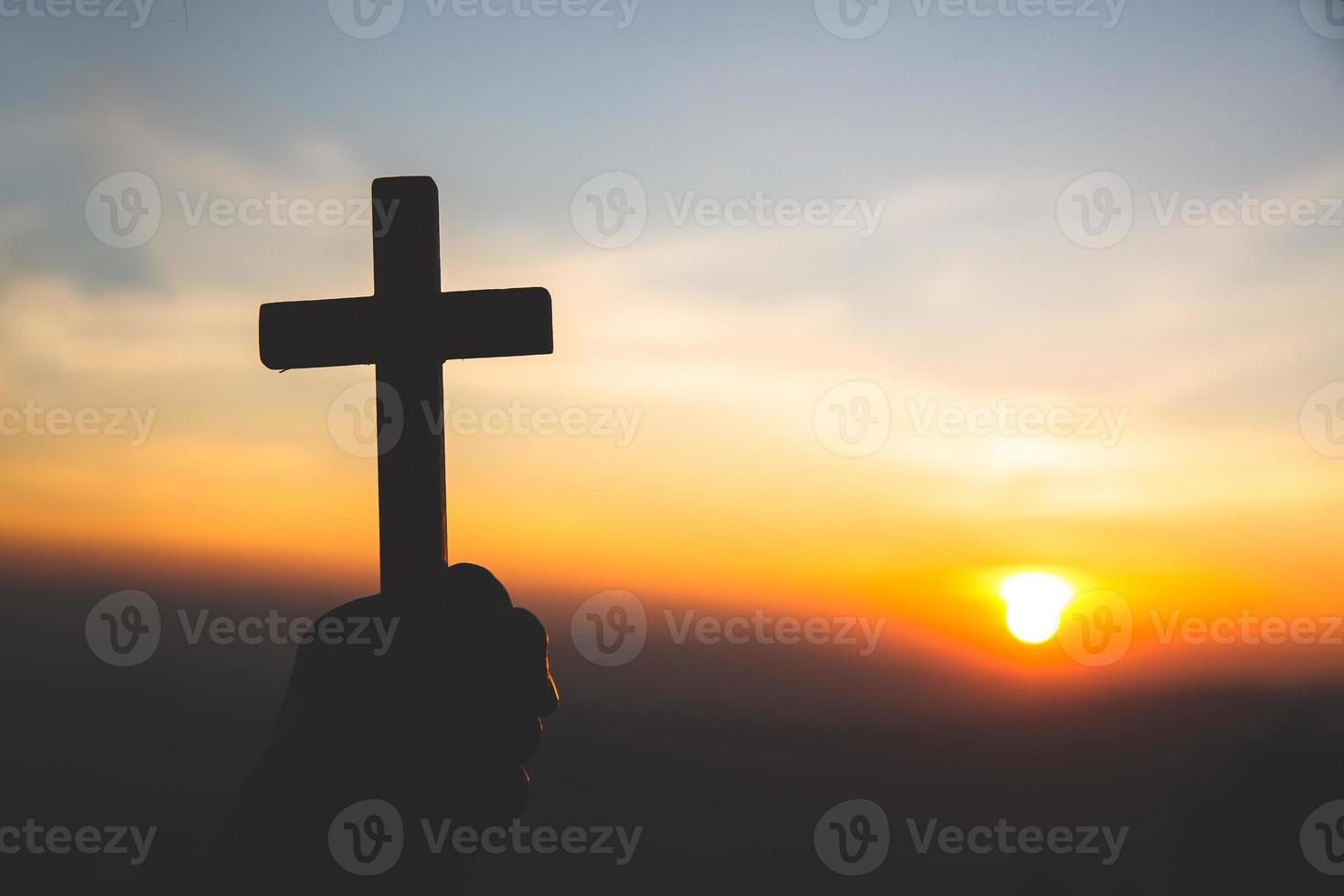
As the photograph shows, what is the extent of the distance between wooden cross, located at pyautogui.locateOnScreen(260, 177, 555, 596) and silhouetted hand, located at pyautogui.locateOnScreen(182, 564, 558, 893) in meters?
0.82

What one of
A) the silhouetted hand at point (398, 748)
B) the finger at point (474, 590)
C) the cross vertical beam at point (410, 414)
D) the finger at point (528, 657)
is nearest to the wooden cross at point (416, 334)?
the cross vertical beam at point (410, 414)

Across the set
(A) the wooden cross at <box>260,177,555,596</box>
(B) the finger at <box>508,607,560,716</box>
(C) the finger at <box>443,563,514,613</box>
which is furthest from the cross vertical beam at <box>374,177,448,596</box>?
(B) the finger at <box>508,607,560,716</box>

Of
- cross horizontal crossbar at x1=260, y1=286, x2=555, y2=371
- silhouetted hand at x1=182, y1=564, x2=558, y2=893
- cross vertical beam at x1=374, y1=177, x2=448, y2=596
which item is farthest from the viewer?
cross horizontal crossbar at x1=260, y1=286, x2=555, y2=371

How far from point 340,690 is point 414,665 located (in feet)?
0.91

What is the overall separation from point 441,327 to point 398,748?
199cm

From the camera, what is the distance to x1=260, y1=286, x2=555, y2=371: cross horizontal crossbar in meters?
4.07

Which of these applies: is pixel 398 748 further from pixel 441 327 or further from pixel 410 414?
pixel 441 327

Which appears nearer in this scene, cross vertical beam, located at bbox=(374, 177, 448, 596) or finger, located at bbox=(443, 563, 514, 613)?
finger, located at bbox=(443, 563, 514, 613)

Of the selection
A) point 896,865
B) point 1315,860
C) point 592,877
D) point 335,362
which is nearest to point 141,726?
point 592,877

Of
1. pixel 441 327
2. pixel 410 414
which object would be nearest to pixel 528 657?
pixel 410 414

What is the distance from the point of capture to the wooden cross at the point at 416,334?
3.98 metres

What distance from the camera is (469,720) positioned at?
305cm

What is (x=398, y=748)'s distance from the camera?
2922 mm

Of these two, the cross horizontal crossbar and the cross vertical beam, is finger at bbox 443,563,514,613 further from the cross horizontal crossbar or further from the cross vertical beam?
the cross horizontal crossbar
